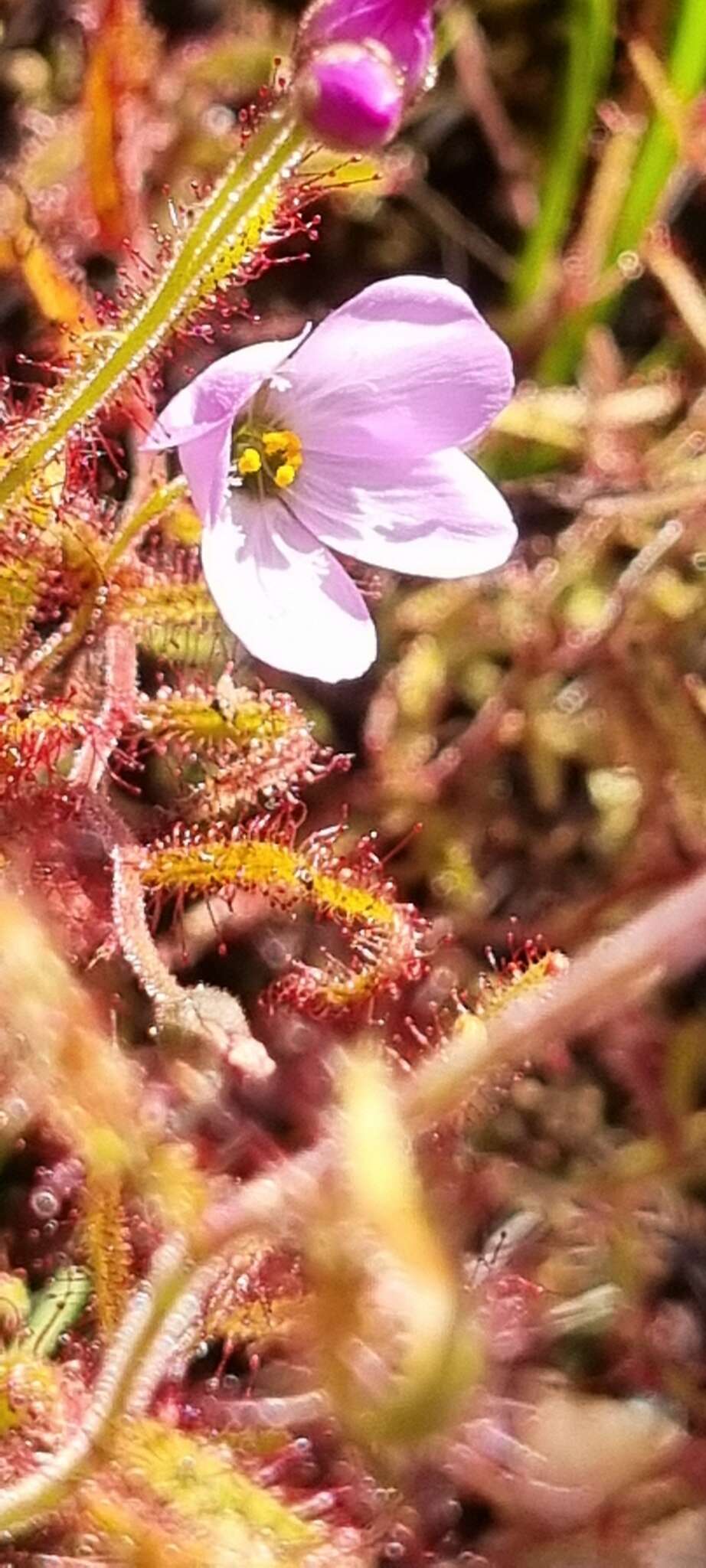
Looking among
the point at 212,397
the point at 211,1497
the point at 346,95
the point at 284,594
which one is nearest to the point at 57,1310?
the point at 211,1497

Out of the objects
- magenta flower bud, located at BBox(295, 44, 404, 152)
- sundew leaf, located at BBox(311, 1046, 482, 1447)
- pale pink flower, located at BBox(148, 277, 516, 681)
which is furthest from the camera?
pale pink flower, located at BBox(148, 277, 516, 681)

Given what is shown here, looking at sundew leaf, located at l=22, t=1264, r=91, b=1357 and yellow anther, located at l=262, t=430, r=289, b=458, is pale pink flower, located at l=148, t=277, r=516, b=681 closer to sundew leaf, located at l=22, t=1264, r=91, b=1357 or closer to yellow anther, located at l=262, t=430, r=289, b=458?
yellow anther, located at l=262, t=430, r=289, b=458

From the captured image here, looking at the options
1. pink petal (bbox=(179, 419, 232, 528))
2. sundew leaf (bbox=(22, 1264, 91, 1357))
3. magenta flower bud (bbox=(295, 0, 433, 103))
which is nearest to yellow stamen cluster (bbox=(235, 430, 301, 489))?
pink petal (bbox=(179, 419, 232, 528))

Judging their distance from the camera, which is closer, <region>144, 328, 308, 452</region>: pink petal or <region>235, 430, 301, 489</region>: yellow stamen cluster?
<region>144, 328, 308, 452</region>: pink petal

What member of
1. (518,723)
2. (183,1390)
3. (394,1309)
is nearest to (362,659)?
(394,1309)

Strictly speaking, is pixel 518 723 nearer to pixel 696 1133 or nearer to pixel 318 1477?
pixel 696 1133

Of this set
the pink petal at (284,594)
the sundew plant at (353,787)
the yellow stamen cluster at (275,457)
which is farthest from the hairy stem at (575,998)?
the yellow stamen cluster at (275,457)

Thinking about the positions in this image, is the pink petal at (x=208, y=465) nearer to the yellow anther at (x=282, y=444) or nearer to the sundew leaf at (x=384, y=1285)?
the yellow anther at (x=282, y=444)
